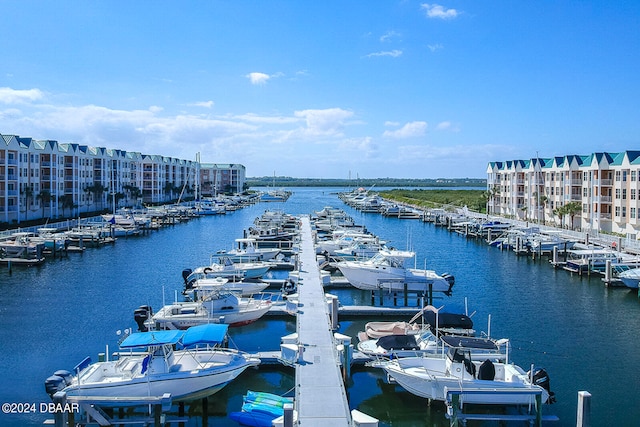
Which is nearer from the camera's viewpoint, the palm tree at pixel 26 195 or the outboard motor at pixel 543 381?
the outboard motor at pixel 543 381

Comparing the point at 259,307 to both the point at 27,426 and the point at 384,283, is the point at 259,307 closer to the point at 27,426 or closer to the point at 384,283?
the point at 384,283

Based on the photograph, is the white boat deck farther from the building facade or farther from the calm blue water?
the building facade

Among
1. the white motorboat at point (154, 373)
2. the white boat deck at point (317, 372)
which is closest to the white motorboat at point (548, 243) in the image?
the white boat deck at point (317, 372)

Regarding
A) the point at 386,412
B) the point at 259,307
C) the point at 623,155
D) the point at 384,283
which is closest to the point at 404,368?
the point at 386,412

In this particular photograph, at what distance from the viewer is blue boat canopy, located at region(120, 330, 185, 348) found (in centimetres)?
2058

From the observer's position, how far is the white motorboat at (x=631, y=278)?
137ft

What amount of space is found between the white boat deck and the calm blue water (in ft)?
6.61

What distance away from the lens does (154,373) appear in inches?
802

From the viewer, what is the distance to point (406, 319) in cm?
3356

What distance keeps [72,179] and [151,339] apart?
79.7 m

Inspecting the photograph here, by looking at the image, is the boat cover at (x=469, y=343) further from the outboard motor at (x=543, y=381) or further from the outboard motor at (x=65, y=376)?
the outboard motor at (x=65, y=376)

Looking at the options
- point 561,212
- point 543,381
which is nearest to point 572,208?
point 561,212

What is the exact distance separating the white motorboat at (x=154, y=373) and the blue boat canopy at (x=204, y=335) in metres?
0.04

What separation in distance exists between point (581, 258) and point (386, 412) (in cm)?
3745
